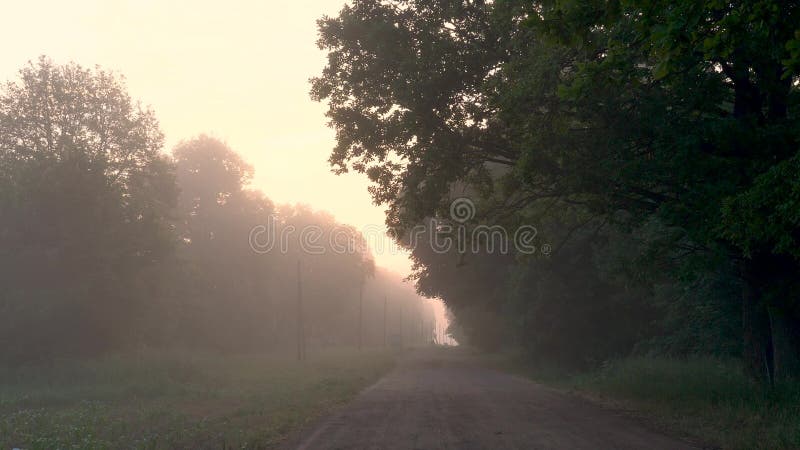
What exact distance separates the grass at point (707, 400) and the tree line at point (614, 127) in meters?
1.47

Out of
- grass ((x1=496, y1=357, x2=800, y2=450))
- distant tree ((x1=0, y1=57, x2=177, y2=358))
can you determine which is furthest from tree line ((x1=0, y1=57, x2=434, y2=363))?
grass ((x1=496, y1=357, x2=800, y2=450))

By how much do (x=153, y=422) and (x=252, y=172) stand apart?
Answer: 178 feet

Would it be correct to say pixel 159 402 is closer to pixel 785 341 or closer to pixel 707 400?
pixel 707 400

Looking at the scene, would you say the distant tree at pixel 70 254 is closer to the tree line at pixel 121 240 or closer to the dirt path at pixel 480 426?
the tree line at pixel 121 240

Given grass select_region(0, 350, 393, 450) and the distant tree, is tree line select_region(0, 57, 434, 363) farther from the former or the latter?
grass select_region(0, 350, 393, 450)

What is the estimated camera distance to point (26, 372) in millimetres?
27609

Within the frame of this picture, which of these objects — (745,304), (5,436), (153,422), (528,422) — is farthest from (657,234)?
(5,436)

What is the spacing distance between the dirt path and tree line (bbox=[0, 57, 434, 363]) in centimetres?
1728

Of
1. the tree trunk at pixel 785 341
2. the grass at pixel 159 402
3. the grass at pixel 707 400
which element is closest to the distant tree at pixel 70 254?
the grass at pixel 159 402

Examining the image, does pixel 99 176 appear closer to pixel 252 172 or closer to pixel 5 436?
pixel 5 436

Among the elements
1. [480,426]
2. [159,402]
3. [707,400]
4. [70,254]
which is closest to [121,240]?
[70,254]

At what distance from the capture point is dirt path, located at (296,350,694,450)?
1122cm

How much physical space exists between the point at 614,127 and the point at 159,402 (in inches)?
629

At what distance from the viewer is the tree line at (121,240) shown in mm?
29719
